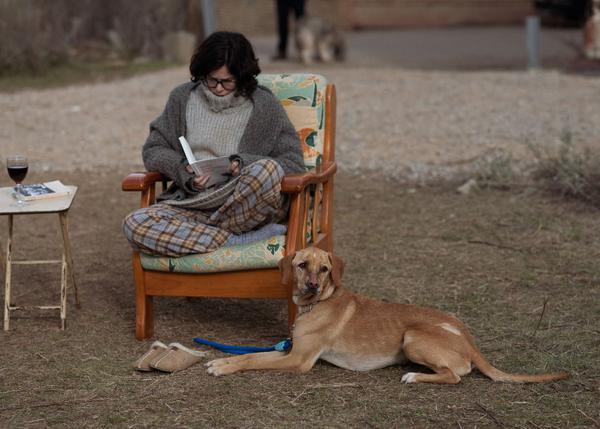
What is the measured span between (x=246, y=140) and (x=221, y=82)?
0.34m

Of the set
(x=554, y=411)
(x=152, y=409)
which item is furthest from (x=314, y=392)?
(x=554, y=411)

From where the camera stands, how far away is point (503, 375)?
180 inches

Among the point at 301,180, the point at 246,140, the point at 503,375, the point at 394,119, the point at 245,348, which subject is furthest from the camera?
the point at 394,119

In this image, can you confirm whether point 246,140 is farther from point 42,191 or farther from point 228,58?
point 42,191

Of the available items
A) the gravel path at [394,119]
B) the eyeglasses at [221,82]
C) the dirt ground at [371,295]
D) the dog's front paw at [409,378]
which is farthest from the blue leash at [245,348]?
the gravel path at [394,119]

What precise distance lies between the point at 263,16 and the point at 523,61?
839 cm

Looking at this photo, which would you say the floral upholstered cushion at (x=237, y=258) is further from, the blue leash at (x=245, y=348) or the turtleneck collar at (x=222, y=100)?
the turtleneck collar at (x=222, y=100)

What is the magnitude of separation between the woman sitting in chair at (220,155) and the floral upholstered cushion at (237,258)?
0.14 ft

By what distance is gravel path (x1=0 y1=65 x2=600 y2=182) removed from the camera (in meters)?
9.95

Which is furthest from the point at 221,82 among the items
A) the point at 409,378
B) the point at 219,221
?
the point at 409,378

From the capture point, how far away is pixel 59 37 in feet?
51.4

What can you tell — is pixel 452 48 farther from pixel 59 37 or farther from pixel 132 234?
pixel 132 234

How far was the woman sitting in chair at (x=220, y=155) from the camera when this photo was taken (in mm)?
5129

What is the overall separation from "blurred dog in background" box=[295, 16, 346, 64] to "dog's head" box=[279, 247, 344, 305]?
10975 mm
